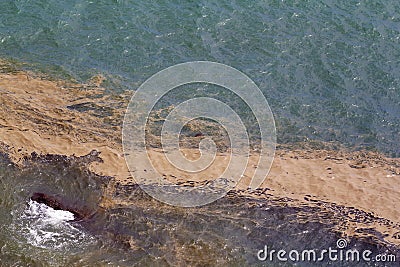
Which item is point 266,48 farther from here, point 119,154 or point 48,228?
point 48,228

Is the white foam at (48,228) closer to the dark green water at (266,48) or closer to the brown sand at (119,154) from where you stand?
the brown sand at (119,154)

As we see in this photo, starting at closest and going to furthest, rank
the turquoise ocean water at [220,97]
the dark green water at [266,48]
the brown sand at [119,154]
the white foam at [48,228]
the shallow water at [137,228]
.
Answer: the shallow water at [137,228]
the white foam at [48,228]
the turquoise ocean water at [220,97]
the brown sand at [119,154]
the dark green water at [266,48]

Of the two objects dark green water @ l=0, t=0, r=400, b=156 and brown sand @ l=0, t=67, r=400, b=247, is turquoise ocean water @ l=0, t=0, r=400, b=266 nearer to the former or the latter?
dark green water @ l=0, t=0, r=400, b=156

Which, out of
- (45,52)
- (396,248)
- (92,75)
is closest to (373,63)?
(396,248)

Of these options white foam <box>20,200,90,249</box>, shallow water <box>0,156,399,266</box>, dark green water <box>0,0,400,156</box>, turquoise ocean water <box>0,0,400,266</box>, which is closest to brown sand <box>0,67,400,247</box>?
turquoise ocean water <box>0,0,400,266</box>

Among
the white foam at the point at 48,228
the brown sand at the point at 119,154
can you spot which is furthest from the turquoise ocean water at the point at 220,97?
the brown sand at the point at 119,154

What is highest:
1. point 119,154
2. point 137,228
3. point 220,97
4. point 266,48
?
point 266,48

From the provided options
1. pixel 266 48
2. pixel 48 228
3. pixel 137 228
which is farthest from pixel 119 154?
pixel 266 48
